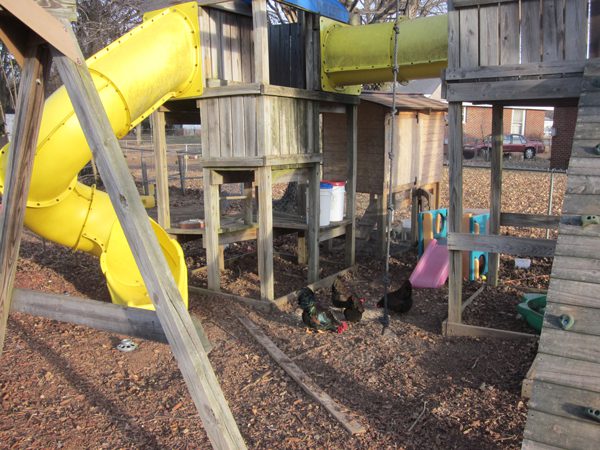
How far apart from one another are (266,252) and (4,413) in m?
3.23

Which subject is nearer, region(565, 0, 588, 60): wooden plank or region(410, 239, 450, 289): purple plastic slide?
region(565, 0, 588, 60): wooden plank

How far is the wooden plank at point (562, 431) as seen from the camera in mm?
2646

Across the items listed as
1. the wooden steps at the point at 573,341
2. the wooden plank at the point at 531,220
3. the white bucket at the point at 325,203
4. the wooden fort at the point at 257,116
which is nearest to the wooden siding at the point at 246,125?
the wooden fort at the point at 257,116

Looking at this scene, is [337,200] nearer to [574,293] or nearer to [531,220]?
[531,220]

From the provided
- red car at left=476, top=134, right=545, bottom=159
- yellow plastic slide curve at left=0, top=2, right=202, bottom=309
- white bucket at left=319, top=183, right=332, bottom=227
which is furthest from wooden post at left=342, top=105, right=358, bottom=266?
red car at left=476, top=134, right=545, bottom=159

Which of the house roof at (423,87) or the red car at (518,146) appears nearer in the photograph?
the red car at (518,146)

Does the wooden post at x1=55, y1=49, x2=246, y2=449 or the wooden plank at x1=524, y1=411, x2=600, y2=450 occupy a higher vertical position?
the wooden post at x1=55, y1=49, x2=246, y2=449

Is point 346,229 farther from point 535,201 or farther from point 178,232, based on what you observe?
point 535,201

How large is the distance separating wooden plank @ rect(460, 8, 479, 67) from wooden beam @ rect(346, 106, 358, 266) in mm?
2829

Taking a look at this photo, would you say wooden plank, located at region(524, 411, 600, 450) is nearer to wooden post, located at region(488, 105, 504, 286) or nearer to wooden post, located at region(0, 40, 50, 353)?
wooden post, located at region(0, 40, 50, 353)

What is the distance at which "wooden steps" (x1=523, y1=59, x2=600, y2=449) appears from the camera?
8.97ft

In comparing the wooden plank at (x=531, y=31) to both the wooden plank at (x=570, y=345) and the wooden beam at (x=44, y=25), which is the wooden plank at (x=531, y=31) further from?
the wooden beam at (x=44, y=25)

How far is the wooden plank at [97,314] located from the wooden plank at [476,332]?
3.30 m

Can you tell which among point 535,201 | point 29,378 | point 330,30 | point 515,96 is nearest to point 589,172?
point 515,96
